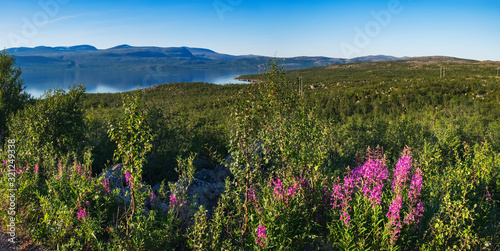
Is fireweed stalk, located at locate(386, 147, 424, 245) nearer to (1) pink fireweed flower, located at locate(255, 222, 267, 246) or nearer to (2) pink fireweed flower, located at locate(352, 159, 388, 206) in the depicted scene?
(2) pink fireweed flower, located at locate(352, 159, 388, 206)

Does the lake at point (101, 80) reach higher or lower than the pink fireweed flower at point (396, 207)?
higher

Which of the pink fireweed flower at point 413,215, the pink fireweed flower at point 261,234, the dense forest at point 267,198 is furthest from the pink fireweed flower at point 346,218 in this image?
the pink fireweed flower at point 261,234

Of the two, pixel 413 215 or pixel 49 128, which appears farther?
pixel 49 128

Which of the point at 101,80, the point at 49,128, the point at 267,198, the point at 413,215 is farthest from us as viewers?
the point at 101,80

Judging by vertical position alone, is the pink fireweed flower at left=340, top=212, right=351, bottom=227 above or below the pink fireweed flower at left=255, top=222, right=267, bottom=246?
above

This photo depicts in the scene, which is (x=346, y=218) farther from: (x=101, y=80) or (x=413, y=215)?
(x=101, y=80)

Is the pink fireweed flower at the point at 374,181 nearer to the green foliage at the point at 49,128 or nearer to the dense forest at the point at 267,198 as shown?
the dense forest at the point at 267,198

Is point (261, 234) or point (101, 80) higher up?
point (101, 80)

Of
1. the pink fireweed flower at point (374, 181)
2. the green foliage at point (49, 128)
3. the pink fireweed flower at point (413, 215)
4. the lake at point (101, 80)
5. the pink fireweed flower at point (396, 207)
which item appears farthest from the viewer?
the lake at point (101, 80)

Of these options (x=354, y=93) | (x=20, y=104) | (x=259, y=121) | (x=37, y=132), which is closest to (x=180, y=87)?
(x=354, y=93)

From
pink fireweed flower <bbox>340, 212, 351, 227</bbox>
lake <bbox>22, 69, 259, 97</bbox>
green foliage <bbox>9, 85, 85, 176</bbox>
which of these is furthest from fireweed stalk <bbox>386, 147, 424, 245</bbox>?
lake <bbox>22, 69, 259, 97</bbox>

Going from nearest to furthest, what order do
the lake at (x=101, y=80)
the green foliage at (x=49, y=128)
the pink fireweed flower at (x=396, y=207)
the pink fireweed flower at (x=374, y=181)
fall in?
the pink fireweed flower at (x=396, y=207) < the pink fireweed flower at (x=374, y=181) < the green foliage at (x=49, y=128) < the lake at (x=101, y=80)

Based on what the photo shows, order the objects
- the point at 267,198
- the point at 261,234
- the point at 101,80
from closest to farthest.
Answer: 1. the point at 261,234
2. the point at 267,198
3. the point at 101,80

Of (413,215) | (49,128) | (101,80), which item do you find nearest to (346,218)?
(413,215)
